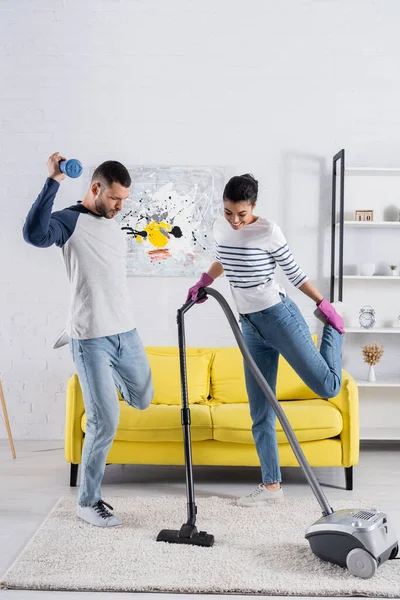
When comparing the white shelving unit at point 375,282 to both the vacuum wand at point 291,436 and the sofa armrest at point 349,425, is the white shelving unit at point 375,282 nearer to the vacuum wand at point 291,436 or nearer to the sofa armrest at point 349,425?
the sofa armrest at point 349,425

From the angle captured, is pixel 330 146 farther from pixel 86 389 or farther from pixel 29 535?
pixel 29 535

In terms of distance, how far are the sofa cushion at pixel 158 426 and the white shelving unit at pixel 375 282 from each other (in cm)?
140

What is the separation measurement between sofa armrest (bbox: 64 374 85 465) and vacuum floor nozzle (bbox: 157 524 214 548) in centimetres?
94

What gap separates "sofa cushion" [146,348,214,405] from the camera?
3.88m

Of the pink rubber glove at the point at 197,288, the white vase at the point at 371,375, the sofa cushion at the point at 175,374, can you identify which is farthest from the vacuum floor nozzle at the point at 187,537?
the white vase at the point at 371,375

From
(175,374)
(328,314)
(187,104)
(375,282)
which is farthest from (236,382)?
(187,104)

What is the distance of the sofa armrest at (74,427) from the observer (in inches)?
139

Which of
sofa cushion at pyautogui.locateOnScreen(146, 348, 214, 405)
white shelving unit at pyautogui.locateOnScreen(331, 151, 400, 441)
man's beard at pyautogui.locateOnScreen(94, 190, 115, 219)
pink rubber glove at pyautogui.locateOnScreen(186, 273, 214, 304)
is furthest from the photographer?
white shelving unit at pyautogui.locateOnScreen(331, 151, 400, 441)

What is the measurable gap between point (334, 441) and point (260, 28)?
2675 mm

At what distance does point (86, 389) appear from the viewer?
2.85 m

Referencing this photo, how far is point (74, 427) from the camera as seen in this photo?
3541 millimetres

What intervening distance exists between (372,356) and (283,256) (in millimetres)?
1673

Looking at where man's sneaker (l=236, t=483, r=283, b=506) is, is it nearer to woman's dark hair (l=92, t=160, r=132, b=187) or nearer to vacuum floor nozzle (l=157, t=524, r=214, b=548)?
vacuum floor nozzle (l=157, t=524, r=214, b=548)

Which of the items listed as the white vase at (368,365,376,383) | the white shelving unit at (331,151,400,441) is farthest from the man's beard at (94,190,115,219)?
the white vase at (368,365,376,383)
